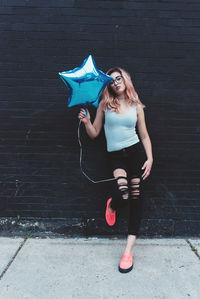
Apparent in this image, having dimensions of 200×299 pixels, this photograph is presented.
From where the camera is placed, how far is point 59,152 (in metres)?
3.37

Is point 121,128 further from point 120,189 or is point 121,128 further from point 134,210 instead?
point 134,210

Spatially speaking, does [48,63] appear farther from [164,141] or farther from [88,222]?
[88,222]

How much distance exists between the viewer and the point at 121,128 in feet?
9.23

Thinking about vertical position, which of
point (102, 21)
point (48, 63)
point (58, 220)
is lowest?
point (58, 220)

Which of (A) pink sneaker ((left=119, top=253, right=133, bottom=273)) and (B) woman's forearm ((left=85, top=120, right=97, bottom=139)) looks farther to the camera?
(B) woman's forearm ((left=85, top=120, right=97, bottom=139))

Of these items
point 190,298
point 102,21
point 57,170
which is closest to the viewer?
point 190,298

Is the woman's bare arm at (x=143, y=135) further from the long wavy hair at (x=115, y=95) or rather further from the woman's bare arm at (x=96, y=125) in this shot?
the woman's bare arm at (x=96, y=125)

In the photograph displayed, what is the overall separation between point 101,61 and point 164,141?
1.28 metres

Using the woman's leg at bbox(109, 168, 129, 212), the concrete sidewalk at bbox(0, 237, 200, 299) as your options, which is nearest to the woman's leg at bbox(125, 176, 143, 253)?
the woman's leg at bbox(109, 168, 129, 212)

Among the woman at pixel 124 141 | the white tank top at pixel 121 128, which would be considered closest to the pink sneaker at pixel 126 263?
the woman at pixel 124 141

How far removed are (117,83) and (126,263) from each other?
186 centimetres

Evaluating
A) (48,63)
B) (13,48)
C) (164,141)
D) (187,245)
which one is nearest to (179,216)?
(187,245)

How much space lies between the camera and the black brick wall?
10.4ft

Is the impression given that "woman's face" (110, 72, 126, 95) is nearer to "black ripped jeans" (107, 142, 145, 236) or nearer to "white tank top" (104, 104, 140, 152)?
"white tank top" (104, 104, 140, 152)
